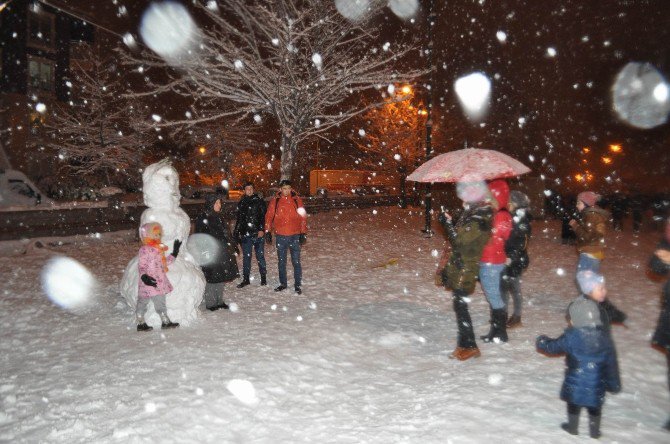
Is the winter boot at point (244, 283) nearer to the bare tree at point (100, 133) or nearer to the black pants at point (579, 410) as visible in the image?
the black pants at point (579, 410)

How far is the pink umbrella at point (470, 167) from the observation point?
584cm

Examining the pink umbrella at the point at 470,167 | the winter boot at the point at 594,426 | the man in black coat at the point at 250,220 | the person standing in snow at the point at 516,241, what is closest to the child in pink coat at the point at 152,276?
the man in black coat at the point at 250,220

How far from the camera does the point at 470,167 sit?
5922 mm

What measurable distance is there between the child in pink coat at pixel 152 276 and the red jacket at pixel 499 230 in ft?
13.7

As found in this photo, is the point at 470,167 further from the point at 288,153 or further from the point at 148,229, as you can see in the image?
the point at 288,153

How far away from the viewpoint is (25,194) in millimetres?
19953

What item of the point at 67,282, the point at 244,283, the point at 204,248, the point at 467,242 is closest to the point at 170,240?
the point at 204,248

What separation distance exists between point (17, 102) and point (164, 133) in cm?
948

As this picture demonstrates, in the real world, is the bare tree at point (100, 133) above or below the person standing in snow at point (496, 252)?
above

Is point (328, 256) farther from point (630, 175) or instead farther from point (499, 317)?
point (630, 175)

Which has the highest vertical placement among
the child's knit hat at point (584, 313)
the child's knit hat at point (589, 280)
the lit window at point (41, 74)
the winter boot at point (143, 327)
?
the lit window at point (41, 74)

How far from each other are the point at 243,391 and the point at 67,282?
6.76 m

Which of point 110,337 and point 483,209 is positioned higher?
point 483,209

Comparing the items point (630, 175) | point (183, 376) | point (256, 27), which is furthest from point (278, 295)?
point (630, 175)
